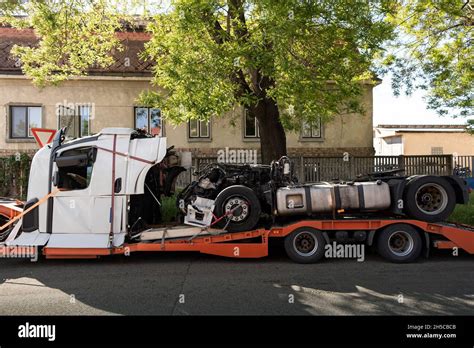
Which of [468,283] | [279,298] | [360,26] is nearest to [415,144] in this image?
[360,26]

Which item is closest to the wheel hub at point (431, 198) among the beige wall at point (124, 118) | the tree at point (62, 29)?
the tree at point (62, 29)

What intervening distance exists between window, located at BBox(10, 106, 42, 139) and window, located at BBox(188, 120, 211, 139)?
23.6 feet

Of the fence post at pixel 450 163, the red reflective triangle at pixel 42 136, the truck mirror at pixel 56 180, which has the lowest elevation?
the truck mirror at pixel 56 180

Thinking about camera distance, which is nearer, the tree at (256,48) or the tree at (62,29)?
the tree at (256,48)

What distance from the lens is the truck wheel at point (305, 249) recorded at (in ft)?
24.3

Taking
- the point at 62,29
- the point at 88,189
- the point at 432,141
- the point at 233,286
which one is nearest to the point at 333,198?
the point at 233,286

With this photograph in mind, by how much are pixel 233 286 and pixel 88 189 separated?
3.27m

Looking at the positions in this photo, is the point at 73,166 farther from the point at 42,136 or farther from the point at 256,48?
the point at 256,48

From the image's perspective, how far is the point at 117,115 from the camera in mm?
19422

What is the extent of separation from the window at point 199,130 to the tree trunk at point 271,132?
8209 mm

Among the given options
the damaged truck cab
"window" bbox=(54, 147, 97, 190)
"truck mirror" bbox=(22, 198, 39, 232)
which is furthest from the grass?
"truck mirror" bbox=(22, 198, 39, 232)
